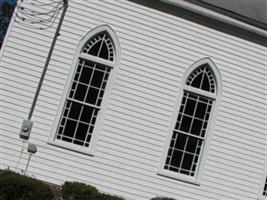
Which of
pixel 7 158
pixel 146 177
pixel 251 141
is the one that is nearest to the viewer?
pixel 7 158

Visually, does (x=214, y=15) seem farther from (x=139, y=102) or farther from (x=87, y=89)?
(x=87, y=89)

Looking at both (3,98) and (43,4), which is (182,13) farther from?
(3,98)

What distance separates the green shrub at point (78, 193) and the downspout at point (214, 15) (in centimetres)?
560

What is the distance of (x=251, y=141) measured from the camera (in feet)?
53.8

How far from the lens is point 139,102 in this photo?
1520cm

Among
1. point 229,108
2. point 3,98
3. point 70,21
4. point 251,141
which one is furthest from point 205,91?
point 3,98

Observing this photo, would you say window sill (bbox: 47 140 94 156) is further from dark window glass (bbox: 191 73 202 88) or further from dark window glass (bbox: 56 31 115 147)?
dark window glass (bbox: 191 73 202 88)

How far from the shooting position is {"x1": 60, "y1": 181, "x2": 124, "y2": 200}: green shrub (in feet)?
42.4

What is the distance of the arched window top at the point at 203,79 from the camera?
15.9 m

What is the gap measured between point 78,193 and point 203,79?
5309 millimetres

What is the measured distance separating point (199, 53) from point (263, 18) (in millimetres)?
2715

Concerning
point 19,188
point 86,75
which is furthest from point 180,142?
point 19,188

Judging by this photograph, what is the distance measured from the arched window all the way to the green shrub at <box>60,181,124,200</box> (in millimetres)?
1735

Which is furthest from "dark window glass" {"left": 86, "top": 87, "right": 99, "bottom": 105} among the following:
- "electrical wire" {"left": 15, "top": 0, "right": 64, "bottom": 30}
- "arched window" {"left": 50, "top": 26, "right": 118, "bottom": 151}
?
"electrical wire" {"left": 15, "top": 0, "right": 64, "bottom": 30}
